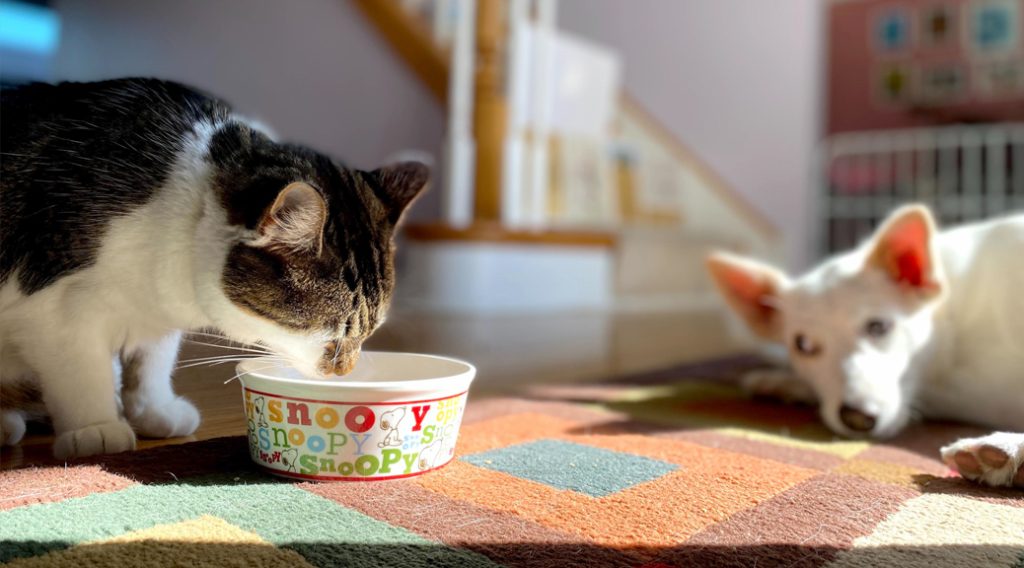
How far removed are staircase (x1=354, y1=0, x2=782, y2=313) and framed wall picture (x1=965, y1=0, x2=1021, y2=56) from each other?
8.50ft

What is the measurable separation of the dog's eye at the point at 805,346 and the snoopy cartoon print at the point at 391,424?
85 centimetres

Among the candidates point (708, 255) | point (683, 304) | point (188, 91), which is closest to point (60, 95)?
point (188, 91)

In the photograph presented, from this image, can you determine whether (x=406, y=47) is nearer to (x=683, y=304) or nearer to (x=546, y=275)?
(x=546, y=275)

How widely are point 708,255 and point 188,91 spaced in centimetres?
103

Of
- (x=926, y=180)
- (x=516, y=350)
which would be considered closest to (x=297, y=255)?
(x=516, y=350)

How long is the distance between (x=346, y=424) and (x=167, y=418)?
0.89 ft

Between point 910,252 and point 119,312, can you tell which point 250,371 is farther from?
point 910,252

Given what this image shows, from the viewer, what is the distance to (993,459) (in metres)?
0.93

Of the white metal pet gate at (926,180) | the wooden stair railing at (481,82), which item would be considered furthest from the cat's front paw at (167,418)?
the white metal pet gate at (926,180)

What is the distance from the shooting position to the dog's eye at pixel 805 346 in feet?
4.70

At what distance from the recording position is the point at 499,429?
3.94 feet

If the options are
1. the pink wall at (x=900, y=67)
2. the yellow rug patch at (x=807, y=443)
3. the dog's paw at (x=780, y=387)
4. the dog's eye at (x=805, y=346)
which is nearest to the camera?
the yellow rug patch at (x=807, y=443)

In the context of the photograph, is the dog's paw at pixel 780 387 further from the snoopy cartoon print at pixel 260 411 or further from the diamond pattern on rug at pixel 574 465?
the snoopy cartoon print at pixel 260 411

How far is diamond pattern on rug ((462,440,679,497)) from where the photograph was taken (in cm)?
92
